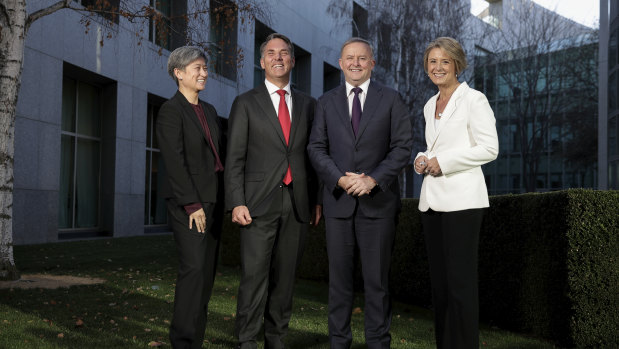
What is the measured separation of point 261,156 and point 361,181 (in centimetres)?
79

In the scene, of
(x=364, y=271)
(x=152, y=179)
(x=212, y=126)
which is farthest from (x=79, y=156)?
(x=364, y=271)

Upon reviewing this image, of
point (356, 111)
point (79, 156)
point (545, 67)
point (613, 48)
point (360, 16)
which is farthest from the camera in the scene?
point (545, 67)

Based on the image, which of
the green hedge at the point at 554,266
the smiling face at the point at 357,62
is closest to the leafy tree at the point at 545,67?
the green hedge at the point at 554,266

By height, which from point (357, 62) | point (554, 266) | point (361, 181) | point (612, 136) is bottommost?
point (554, 266)

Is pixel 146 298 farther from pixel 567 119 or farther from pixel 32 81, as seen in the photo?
pixel 567 119

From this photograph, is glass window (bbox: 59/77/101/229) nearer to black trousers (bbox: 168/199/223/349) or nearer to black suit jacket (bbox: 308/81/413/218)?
black trousers (bbox: 168/199/223/349)

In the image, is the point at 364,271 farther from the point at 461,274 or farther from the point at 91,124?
the point at 91,124

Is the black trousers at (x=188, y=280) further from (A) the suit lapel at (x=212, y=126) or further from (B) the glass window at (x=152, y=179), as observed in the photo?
(B) the glass window at (x=152, y=179)

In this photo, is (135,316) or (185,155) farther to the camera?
(135,316)

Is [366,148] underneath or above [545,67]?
→ underneath

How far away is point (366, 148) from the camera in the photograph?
151 inches

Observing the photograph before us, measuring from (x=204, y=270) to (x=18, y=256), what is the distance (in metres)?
8.27

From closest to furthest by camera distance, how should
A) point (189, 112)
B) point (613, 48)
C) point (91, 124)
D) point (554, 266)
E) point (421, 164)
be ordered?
point (421, 164), point (189, 112), point (554, 266), point (91, 124), point (613, 48)

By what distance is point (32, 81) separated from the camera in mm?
12547
